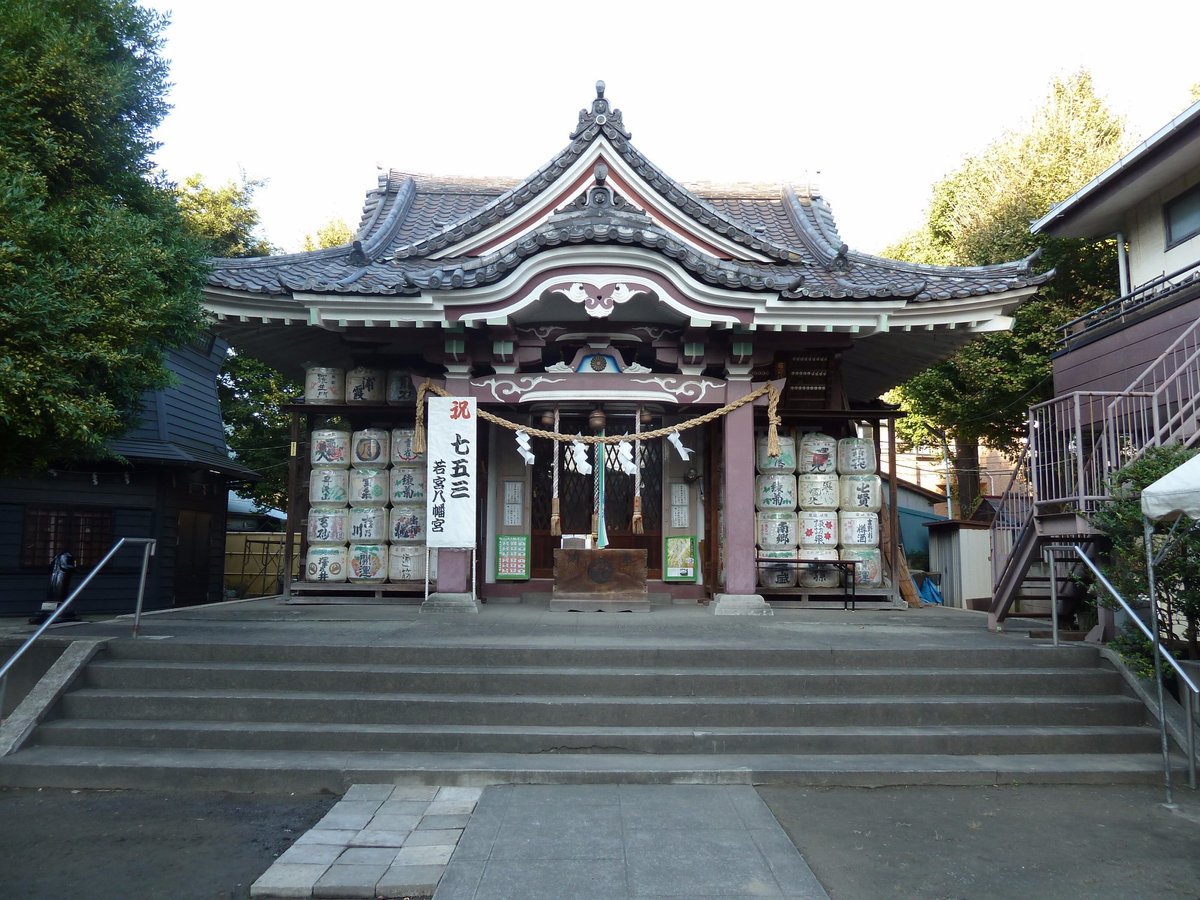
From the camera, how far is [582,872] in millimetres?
4055

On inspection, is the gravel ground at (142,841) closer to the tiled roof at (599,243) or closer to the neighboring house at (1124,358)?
the tiled roof at (599,243)

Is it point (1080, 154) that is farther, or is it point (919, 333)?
point (1080, 154)

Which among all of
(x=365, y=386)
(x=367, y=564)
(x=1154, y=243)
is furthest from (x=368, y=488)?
(x=1154, y=243)

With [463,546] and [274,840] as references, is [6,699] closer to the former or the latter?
[274,840]

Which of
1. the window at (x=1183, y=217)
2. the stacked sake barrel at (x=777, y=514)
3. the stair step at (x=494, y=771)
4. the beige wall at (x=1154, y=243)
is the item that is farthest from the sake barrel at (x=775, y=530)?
the window at (x=1183, y=217)

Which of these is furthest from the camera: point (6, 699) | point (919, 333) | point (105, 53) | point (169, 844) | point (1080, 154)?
point (1080, 154)

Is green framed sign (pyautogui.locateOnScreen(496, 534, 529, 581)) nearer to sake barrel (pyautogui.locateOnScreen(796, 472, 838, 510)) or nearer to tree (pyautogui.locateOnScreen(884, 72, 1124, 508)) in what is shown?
sake barrel (pyautogui.locateOnScreen(796, 472, 838, 510))

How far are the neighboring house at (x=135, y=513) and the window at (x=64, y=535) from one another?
0.05 ft

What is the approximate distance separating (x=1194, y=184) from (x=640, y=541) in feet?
31.8

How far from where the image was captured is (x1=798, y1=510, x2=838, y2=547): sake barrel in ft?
35.3

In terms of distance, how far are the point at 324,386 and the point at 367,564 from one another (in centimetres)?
265

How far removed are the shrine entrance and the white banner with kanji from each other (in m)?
2.11

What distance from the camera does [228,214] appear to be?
2125 cm

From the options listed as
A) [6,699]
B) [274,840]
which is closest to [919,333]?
[274,840]
